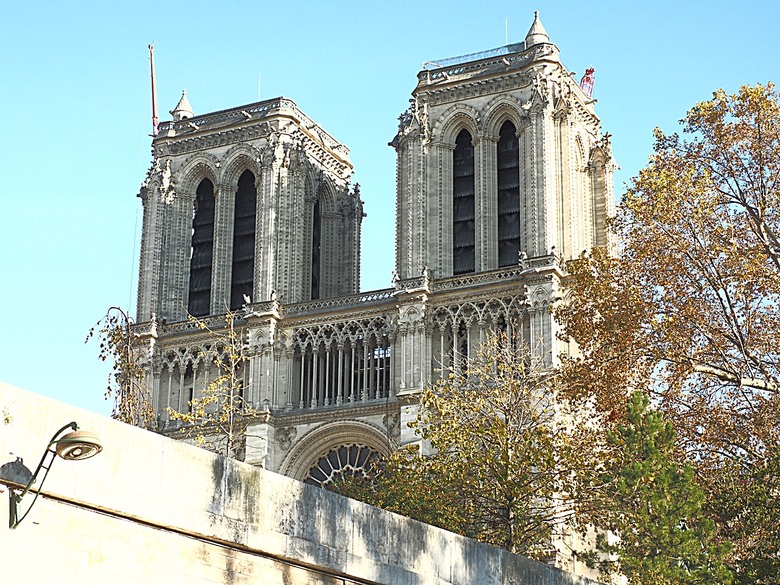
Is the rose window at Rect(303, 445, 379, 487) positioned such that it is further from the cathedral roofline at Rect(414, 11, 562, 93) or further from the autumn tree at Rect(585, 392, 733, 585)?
the autumn tree at Rect(585, 392, 733, 585)

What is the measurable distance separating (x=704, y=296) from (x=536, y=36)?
91.7ft

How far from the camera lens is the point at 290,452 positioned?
49.6 metres

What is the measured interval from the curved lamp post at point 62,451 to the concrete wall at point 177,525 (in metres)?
0.09

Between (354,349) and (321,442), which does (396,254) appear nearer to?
(354,349)

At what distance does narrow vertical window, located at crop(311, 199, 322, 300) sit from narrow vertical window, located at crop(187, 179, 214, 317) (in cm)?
426

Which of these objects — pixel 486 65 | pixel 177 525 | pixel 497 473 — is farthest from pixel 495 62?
pixel 177 525

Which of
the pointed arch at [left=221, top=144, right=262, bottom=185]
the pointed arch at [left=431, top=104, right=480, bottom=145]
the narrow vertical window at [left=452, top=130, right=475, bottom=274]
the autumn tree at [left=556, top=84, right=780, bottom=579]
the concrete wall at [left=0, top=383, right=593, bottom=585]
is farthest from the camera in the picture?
the pointed arch at [left=221, top=144, right=262, bottom=185]

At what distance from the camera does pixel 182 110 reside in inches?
2372

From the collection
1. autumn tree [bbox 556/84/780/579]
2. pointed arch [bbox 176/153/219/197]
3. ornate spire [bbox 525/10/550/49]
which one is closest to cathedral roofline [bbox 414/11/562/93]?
ornate spire [bbox 525/10/550/49]

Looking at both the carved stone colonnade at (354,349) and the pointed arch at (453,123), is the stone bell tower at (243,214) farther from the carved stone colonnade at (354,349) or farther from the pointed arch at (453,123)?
the pointed arch at (453,123)

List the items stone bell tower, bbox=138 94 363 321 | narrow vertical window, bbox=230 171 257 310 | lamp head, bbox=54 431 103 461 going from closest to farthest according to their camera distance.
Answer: lamp head, bbox=54 431 103 461, stone bell tower, bbox=138 94 363 321, narrow vertical window, bbox=230 171 257 310

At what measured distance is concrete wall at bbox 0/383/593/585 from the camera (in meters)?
11.8

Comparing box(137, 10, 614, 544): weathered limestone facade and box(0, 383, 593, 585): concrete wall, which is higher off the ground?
box(137, 10, 614, 544): weathered limestone facade

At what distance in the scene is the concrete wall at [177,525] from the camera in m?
11.8
